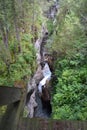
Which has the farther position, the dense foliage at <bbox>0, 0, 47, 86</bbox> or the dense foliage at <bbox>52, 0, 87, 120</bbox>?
the dense foliage at <bbox>0, 0, 47, 86</bbox>

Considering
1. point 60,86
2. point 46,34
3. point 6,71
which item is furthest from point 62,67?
point 46,34

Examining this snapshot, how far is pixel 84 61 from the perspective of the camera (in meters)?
12.1

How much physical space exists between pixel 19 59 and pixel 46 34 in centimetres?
1038

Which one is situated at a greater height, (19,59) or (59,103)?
(19,59)

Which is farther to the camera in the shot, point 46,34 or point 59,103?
point 46,34

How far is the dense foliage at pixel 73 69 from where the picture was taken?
851cm

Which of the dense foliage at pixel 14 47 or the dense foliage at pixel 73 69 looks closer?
the dense foliage at pixel 73 69

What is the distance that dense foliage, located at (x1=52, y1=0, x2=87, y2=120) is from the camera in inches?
335

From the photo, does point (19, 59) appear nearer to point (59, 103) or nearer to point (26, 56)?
point (26, 56)

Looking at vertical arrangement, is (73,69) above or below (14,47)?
below

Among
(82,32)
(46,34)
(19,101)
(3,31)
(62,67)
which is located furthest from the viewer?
(46,34)

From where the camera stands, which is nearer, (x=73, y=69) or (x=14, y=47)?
(x=14, y=47)

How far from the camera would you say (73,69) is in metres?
12.0

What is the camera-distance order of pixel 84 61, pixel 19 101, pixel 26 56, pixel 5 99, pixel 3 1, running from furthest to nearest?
pixel 84 61 → pixel 26 56 → pixel 3 1 → pixel 19 101 → pixel 5 99
